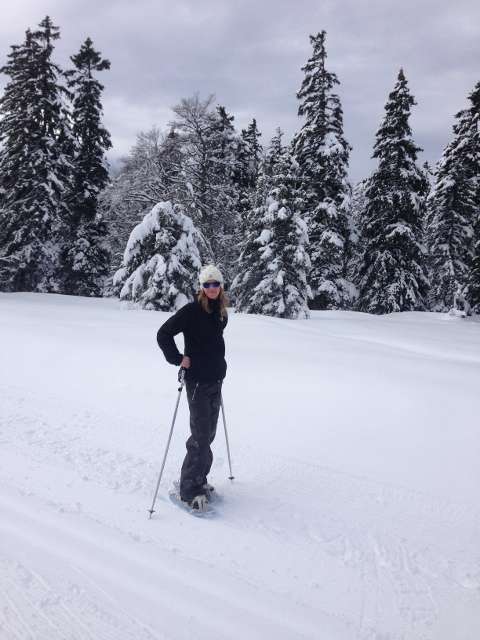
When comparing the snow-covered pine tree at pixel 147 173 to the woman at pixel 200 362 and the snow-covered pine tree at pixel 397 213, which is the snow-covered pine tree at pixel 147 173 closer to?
the snow-covered pine tree at pixel 397 213

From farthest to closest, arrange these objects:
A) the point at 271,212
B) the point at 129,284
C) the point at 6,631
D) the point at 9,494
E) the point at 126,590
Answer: the point at 271,212 < the point at 129,284 < the point at 9,494 < the point at 126,590 < the point at 6,631

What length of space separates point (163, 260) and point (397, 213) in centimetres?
1438

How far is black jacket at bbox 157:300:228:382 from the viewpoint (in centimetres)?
433

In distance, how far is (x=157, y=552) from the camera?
3.43 m

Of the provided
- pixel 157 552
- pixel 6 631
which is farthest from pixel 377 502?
pixel 6 631

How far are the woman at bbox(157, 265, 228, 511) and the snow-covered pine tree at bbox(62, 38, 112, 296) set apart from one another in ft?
81.6

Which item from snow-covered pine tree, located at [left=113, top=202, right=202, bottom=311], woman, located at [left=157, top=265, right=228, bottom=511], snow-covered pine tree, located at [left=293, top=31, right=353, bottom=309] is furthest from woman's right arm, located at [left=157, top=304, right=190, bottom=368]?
snow-covered pine tree, located at [left=293, top=31, right=353, bottom=309]

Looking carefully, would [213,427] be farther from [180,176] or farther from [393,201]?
[393,201]

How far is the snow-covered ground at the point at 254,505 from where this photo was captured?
9.43 feet

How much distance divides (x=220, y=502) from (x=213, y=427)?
73 centimetres

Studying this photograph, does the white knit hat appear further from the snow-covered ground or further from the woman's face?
the snow-covered ground

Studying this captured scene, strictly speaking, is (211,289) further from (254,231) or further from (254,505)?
(254,231)

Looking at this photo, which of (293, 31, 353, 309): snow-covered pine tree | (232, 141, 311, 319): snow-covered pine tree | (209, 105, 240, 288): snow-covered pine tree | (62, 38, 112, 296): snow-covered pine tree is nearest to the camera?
(232, 141, 311, 319): snow-covered pine tree

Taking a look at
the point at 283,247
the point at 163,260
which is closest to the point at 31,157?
the point at 163,260
